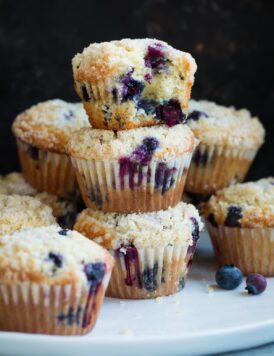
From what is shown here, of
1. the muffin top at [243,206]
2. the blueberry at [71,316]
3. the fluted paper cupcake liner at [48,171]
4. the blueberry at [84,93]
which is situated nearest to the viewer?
the blueberry at [71,316]

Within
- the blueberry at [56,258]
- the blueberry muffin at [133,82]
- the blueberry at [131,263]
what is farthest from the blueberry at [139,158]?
the blueberry at [56,258]

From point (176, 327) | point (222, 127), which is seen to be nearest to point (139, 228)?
point (176, 327)

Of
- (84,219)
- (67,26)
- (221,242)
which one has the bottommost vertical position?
(221,242)

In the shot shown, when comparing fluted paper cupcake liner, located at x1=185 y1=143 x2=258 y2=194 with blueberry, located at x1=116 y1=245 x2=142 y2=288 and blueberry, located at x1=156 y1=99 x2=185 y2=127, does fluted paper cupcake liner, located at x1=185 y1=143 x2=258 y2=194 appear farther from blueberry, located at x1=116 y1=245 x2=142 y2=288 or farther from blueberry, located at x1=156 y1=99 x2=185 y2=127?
blueberry, located at x1=116 y1=245 x2=142 y2=288

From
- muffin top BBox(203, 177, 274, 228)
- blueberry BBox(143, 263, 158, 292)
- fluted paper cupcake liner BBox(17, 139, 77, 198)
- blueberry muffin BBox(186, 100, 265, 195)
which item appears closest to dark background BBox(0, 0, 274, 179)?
blueberry muffin BBox(186, 100, 265, 195)

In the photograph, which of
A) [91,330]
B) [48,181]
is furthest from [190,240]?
[48,181]

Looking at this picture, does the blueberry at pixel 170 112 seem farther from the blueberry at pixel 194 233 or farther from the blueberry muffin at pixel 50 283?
the blueberry muffin at pixel 50 283

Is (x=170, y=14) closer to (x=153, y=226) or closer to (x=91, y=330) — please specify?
(x=153, y=226)
